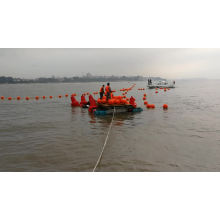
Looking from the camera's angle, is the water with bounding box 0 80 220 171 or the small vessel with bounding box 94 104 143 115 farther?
the small vessel with bounding box 94 104 143 115

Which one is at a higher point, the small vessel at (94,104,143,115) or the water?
the small vessel at (94,104,143,115)

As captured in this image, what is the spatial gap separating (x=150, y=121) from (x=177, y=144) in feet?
14.6

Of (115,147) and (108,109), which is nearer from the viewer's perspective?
(115,147)

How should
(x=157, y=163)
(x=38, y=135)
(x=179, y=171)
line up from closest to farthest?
1. (x=179, y=171)
2. (x=157, y=163)
3. (x=38, y=135)

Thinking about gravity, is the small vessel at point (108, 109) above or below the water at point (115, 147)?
above

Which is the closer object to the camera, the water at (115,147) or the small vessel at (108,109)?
the water at (115,147)

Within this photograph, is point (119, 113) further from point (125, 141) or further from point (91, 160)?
point (91, 160)

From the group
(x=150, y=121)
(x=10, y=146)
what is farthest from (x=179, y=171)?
(x=150, y=121)

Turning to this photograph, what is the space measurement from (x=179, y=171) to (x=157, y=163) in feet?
2.23

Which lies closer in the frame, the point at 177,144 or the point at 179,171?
the point at 179,171

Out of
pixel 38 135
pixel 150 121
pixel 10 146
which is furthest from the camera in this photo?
pixel 150 121

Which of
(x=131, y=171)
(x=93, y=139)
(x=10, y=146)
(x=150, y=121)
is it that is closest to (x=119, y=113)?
(x=150, y=121)

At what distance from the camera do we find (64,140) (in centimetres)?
840

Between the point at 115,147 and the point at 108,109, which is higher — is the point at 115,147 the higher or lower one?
the lower one
